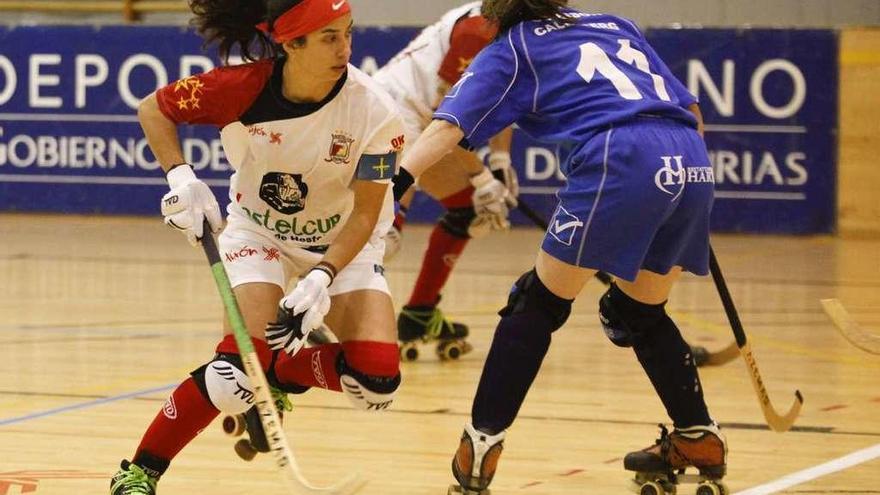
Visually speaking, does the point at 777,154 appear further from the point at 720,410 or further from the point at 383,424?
the point at 383,424

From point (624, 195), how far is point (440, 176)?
9.00ft

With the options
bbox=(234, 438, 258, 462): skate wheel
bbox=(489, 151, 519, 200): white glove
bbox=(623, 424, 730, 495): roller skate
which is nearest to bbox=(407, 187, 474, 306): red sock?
bbox=(489, 151, 519, 200): white glove

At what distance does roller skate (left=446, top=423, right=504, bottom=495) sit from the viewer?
3836 millimetres

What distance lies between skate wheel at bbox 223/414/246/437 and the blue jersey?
3.63 feet

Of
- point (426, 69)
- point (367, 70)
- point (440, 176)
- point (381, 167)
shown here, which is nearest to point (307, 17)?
point (381, 167)

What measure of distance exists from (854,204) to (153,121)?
7299mm

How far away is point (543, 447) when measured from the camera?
484cm

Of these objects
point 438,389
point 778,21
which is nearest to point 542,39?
point 438,389

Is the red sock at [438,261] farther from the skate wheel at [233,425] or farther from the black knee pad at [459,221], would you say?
the skate wheel at [233,425]

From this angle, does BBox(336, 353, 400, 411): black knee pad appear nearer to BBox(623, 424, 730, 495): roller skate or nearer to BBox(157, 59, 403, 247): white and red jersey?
BBox(157, 59, 403, 247): white and red jersey

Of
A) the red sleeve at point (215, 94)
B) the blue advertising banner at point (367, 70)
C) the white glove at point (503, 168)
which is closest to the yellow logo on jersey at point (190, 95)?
the red sleeve at point (215, 94)

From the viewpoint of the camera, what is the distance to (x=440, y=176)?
6.43m

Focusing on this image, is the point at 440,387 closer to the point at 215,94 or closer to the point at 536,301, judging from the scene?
the point at 536,301

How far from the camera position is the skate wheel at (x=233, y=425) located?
4.42 m
